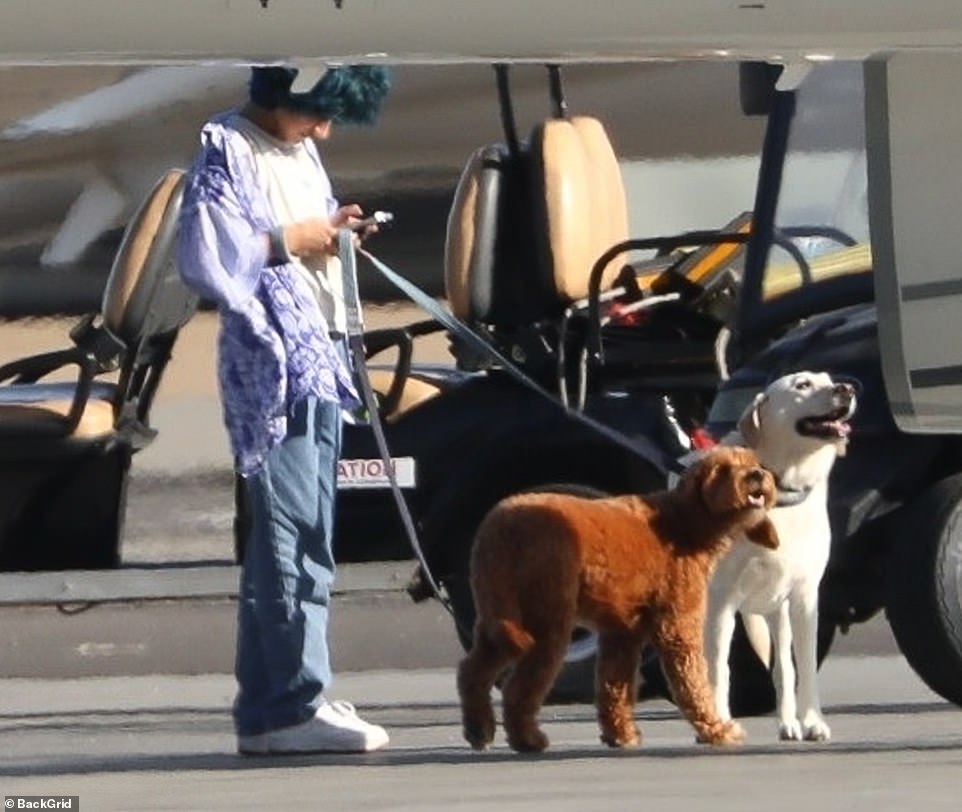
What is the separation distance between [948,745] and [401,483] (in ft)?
7.99

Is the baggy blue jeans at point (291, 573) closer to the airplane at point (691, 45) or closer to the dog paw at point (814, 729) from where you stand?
the airplane at point (691, 45)

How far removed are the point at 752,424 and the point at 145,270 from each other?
3.66 metres

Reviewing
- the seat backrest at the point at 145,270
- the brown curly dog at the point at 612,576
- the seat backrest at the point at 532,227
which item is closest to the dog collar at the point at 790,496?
the brown curly dog at the point at 612,576

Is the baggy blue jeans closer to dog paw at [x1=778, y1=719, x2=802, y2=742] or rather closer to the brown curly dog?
the brown curly dog

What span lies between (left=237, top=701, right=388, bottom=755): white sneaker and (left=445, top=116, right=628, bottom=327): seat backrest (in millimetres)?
2446

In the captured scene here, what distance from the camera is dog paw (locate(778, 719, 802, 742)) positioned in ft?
30.0

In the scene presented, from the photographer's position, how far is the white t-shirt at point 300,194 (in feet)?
29.4

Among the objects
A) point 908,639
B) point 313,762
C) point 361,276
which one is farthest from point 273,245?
point 361,276

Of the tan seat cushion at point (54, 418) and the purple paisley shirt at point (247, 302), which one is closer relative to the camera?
the purple paisley shirt at point (247, 302)

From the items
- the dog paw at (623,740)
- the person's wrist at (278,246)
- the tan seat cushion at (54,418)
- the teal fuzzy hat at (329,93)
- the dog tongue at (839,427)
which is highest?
the teal fuzzy hat at (329,93)

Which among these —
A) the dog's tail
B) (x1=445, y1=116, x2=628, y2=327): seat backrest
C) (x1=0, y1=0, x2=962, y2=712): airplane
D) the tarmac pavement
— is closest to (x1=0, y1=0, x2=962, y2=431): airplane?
(x1=0, y1=0, x2=962, y2=712): airplane

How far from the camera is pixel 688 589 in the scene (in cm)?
873

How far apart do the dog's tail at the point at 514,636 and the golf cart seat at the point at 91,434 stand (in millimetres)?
3683

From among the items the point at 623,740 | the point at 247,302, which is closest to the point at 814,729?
the point at 623,740
